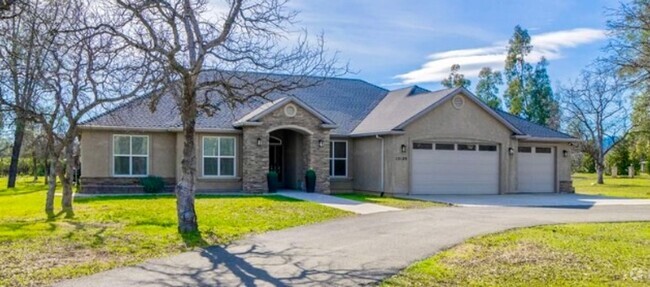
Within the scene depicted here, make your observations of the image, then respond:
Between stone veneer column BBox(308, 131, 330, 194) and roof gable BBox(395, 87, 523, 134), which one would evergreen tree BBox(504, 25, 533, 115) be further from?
stone veneer column BBox(308, 131, 330, 194)

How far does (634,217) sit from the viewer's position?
1620cm

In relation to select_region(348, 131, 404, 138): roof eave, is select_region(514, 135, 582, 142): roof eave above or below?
below

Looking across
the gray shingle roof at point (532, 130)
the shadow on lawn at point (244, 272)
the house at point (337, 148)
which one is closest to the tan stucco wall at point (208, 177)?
the house at point (337, 148)

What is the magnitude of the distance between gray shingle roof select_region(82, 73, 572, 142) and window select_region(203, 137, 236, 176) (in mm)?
691

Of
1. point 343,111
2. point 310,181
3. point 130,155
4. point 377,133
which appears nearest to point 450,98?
point 377,133

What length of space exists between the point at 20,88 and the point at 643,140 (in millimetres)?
41040

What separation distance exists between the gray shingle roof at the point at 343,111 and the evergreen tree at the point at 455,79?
1850 centimetres

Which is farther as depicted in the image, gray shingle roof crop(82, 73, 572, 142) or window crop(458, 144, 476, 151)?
window crop(458, 144, 476, 151)

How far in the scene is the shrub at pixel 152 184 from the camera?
22.6 metres

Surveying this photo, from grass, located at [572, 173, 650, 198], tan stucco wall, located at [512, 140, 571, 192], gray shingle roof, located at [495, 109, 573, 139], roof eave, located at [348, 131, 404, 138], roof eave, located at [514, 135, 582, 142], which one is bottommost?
grass, located at [572, 173, 650, 198]

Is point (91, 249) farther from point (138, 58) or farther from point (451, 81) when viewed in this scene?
point (451, 81)

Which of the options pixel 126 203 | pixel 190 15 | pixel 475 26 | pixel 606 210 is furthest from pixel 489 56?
pixel 190 15

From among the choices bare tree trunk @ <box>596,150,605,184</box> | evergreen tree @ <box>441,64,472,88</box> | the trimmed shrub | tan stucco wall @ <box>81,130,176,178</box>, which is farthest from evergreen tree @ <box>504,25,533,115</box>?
tan stucco wall @ <box>81,130,176,178</box>

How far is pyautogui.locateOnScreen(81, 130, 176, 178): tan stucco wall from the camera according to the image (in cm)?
2250
